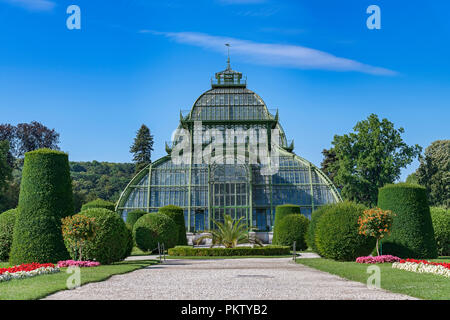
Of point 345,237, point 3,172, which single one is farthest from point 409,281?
point 3,172

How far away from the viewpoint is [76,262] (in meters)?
17.1

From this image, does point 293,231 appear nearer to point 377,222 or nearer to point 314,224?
point 314,224

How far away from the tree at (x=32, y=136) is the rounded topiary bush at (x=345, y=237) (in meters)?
45.6

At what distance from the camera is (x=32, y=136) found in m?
57.7

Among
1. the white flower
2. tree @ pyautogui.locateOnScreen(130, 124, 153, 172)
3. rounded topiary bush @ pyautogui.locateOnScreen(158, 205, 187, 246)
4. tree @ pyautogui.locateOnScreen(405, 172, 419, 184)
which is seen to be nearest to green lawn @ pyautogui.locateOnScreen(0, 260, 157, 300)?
the white flower

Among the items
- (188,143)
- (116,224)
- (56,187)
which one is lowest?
(116,224)

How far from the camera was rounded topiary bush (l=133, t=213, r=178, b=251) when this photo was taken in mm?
28312

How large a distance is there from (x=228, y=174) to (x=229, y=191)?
155cm

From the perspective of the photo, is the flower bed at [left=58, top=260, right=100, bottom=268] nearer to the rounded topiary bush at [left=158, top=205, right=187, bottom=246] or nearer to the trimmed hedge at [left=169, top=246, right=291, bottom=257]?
the trimmed hedge at [left=169, top=246, right=291, bottom=257]
